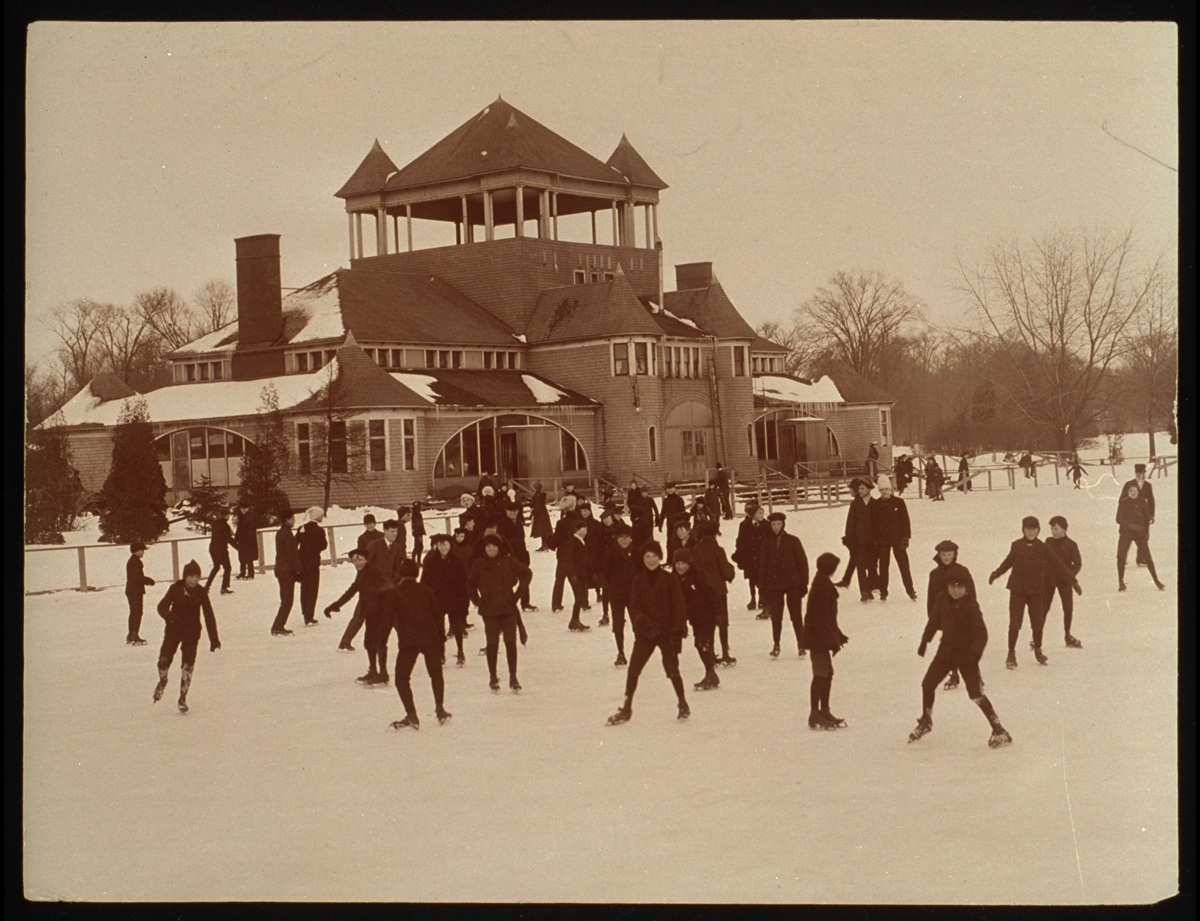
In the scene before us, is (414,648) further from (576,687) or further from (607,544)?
(607,544)

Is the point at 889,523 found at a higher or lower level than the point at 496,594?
higher

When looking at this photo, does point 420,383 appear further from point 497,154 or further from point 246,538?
point 246,538

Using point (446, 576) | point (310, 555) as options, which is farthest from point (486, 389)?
point (446, 576)

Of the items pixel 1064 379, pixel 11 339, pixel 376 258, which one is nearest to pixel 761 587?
pixel 11 339

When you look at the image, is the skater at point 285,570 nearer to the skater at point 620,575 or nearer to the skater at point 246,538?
the skater at point 246,538

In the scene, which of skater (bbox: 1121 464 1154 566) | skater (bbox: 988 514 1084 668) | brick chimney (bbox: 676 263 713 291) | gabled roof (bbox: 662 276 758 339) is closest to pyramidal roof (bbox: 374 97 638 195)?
gabled roof (bbox: 662 276 758 339)

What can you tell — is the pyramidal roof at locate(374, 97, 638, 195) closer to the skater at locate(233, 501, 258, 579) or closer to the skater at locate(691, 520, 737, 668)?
the skater at locate(233, 501, 258, 579)
